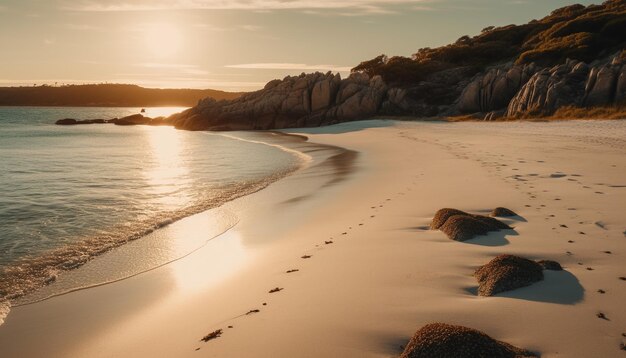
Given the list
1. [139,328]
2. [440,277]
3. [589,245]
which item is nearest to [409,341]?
[440,277]

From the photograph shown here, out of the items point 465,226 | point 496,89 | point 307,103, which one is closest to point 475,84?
point 496,89

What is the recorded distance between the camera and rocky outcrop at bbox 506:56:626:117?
33.6 metres

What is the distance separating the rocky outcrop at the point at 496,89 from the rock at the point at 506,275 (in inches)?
1822

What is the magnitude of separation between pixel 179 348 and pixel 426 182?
10.4 meters

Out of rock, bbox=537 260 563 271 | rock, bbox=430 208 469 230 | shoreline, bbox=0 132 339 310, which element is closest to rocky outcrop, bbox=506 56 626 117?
rock, bbox=430 208 469 230

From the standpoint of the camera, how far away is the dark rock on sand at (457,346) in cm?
346

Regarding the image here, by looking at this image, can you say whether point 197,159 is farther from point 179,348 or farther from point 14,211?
point 179,348

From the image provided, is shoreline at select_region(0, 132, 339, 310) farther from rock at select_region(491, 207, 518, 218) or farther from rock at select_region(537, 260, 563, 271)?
rock at select_region(537, 260, 563, 271)

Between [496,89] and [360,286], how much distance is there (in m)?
47.5

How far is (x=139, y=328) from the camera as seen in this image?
5496 millimetres

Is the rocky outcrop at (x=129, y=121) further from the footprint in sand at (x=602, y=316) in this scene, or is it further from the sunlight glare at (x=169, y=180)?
the footprint in sand at (x=602, y=316)

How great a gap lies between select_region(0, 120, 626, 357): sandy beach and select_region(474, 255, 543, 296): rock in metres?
0.12

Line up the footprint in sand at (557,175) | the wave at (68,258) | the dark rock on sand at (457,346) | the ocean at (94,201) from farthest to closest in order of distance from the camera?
the footprint in sand at (557,175) < the ocean at (94,201) < the wave at (68,258) < the dark rock on sand at (457,346)

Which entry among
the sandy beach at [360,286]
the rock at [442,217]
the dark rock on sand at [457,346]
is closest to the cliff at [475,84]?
the sandy beach at [360,286]
